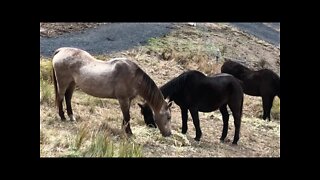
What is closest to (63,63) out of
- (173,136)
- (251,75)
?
(173,136)

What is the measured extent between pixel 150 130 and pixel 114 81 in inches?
26.1

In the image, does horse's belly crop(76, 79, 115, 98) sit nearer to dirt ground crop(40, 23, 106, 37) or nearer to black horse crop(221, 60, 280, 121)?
black horse crop(221, 60, 280, 121)

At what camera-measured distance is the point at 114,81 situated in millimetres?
5086

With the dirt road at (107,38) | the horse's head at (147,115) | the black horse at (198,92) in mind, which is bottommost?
the horse's head at (147,115)

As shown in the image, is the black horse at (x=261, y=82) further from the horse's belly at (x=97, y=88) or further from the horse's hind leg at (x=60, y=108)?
the horse's hind leg at (x=60, y=108)

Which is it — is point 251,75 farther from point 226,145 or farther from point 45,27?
point 45,27

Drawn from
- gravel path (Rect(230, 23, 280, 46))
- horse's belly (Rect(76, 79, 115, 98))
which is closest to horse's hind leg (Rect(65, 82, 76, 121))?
horse's belly (Rect(76, 79, 115, 98))

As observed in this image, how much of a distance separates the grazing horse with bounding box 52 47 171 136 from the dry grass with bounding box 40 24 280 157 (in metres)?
0.18

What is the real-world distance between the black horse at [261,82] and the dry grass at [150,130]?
0.30 m

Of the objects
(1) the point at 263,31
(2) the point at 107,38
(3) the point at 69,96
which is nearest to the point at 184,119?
(3) the point at 69,96

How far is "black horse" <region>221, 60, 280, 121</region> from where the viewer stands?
673 cm

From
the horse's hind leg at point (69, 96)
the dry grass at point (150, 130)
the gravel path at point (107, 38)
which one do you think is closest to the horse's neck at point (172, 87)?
the dry grass at point (150, 130)

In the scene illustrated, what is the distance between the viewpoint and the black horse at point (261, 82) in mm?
6730
